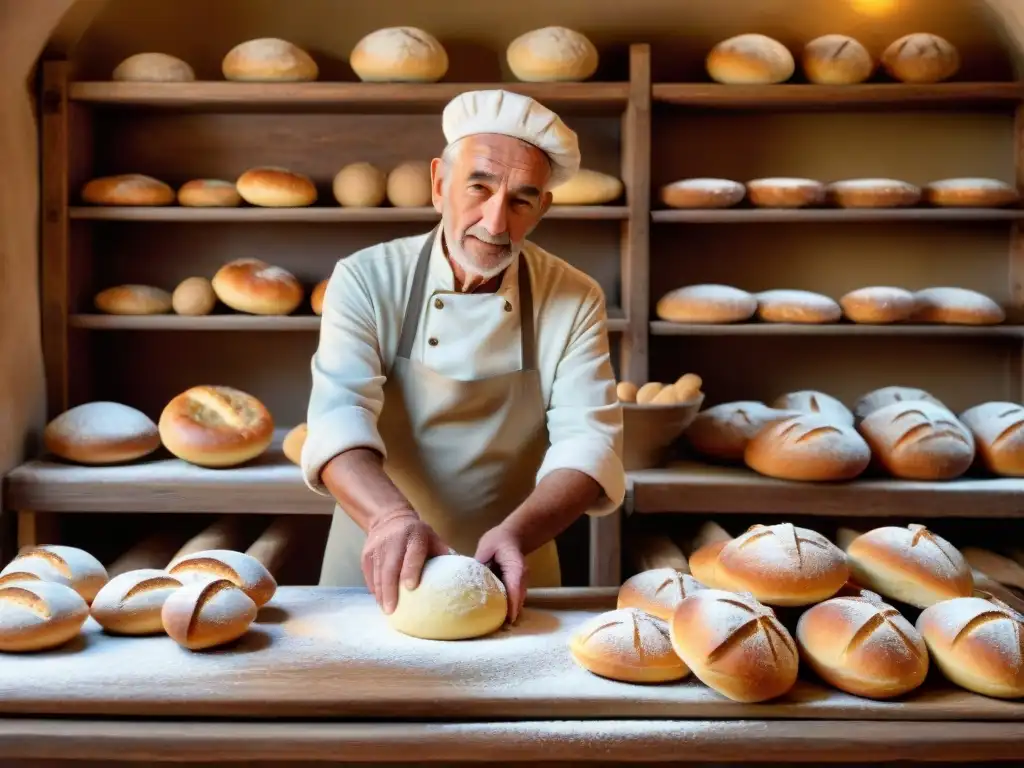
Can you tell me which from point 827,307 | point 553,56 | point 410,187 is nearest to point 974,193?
point 827,307

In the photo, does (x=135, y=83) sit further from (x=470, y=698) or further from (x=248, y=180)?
(x=470, y=698)

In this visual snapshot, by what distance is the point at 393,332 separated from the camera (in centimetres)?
212

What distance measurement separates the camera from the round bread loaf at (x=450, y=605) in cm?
146

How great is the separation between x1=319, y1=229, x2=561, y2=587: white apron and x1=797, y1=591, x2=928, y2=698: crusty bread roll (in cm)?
89

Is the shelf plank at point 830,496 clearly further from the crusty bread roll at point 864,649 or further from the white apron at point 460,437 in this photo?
the crusty bread roll at point 864,649

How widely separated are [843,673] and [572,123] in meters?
2.72

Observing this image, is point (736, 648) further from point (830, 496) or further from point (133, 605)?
point (830, 496)

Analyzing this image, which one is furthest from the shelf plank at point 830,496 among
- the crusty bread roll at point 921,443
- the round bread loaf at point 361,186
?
the round bread loaf at point 361,186

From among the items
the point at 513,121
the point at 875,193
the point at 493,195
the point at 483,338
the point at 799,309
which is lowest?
the point at 483,338

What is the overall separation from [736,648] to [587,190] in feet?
7.61

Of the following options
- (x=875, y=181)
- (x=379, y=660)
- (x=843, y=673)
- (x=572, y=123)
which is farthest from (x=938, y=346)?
(x=379, y=660)

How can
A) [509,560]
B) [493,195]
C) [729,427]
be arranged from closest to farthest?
[509,560] < [493,195] < [729,427]

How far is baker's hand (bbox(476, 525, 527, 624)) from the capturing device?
157 cm

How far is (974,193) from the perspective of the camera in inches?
134
